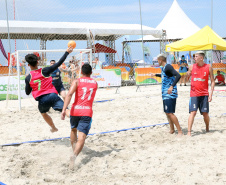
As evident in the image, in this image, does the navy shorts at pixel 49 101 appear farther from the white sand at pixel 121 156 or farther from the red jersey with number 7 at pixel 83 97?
the red jersey with number 7 at pixel 83 97

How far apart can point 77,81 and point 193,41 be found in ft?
38.6

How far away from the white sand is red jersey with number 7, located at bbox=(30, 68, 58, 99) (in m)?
0.94

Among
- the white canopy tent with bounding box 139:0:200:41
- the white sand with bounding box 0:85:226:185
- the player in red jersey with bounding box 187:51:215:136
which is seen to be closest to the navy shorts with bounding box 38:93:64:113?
the white sand with bounding box 0:85:226:185

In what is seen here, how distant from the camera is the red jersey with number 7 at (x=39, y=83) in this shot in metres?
4.44

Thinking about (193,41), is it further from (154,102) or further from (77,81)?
(77,81)

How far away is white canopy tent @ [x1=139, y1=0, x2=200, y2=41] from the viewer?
1006 inches

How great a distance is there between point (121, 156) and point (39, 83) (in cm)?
174

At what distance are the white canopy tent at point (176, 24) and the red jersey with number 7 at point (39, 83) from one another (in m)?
22.0

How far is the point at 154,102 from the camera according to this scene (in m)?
9.45

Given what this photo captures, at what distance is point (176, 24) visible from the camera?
86.6 feet

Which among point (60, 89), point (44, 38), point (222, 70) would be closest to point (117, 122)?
point (60, 89)

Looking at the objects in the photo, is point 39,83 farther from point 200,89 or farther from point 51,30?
point 51,30

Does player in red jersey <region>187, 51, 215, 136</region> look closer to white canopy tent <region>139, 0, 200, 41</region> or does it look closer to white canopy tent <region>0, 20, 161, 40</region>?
white canopy tent <region>0, 20, 161, 40</region>

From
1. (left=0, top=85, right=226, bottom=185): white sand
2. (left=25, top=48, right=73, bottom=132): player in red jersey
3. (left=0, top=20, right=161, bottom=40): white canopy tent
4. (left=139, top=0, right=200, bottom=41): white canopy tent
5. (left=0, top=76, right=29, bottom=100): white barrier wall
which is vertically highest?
(left=139, top=0, right=200, bottom=41): white canopy tent
